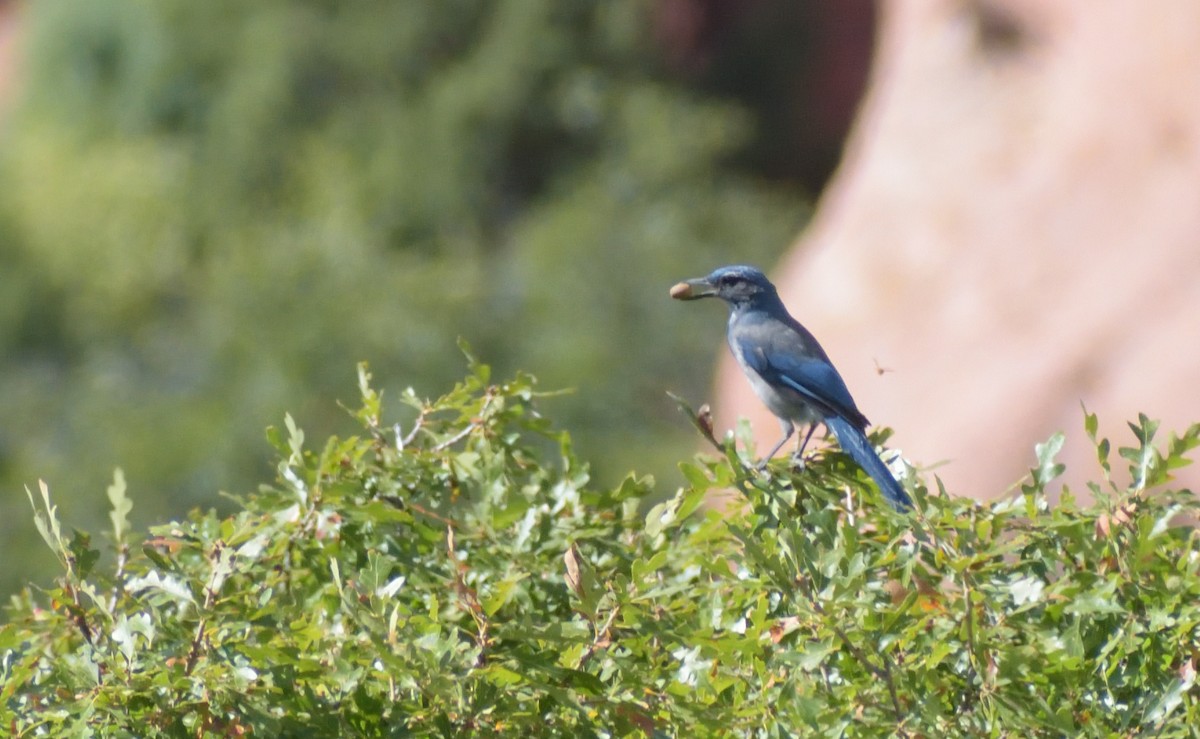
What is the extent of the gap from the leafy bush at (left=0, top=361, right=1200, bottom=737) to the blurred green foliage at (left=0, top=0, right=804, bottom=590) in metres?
15.8

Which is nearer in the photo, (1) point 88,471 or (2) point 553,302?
(1) point 88,471

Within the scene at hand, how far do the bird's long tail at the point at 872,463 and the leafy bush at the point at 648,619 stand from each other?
0.10 meters

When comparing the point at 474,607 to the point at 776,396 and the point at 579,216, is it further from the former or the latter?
the point at 579,216

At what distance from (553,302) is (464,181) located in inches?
144

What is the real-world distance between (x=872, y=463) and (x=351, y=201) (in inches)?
824

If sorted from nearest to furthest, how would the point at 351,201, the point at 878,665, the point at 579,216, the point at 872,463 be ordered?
the point at 878,665, the point at 872,463, the point at 579,216, the point at 351,201

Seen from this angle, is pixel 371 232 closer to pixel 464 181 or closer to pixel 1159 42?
pixel 464 181

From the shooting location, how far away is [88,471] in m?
18.2

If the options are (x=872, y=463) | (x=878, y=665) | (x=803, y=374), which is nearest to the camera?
(x=878, y=665)

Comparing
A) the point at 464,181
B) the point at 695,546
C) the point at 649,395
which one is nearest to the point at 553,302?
the point at 649,395

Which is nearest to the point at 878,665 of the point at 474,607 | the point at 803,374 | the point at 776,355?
the point at 474,607

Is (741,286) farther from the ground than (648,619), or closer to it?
closer to it

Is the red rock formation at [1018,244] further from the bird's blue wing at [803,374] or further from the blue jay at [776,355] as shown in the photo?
the bird's blue wing at [803,374]

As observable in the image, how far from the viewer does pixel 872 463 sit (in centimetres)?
329
